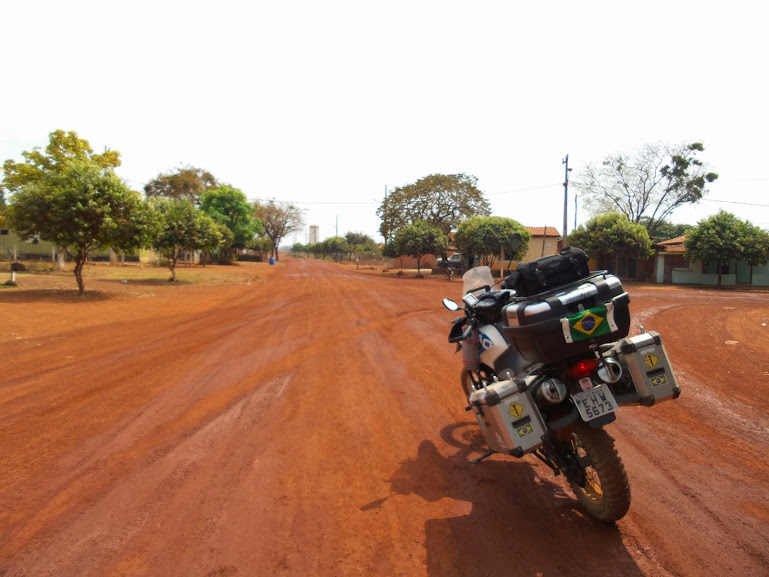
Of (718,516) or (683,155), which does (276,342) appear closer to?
(718,516)

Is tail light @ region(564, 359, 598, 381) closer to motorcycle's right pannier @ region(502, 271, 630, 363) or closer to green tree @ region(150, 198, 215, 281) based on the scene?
motorcycle's right pannier @ region(502, 271, 630, 363)

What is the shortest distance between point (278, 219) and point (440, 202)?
1354 inches

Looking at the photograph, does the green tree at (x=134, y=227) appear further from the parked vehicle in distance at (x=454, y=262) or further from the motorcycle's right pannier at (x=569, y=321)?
the parked vehicle in distance at (x=454, y=262)

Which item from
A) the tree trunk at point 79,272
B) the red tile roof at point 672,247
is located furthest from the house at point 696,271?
the tree trunk at point 79,272

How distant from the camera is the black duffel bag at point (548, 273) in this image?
322cm

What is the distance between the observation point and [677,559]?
2.59m

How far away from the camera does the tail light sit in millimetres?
2945

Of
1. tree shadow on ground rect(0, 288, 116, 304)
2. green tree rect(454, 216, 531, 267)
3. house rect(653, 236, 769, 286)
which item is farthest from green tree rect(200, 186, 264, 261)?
house rect(653, 236, 769, 286)

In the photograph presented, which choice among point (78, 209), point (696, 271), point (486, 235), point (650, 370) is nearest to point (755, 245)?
point (696, 271)

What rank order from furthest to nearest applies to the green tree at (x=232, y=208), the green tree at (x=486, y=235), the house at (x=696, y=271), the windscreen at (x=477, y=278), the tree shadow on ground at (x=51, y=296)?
the green tree at (x=232, y=208), the green tree at (x=486, y=235), the house at (x=696, y=271), the tree shadow on ground at (x=51, y=296), the windscreen at (x=477, y=278)

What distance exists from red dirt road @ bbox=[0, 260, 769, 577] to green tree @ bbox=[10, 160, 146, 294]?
33.3 feet

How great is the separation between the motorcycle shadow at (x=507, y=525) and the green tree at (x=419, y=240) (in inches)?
1339

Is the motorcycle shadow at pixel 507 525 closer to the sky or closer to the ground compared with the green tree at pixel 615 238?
closer to the ground

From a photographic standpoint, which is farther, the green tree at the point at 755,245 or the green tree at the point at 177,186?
the green tree at the point at 177,186
